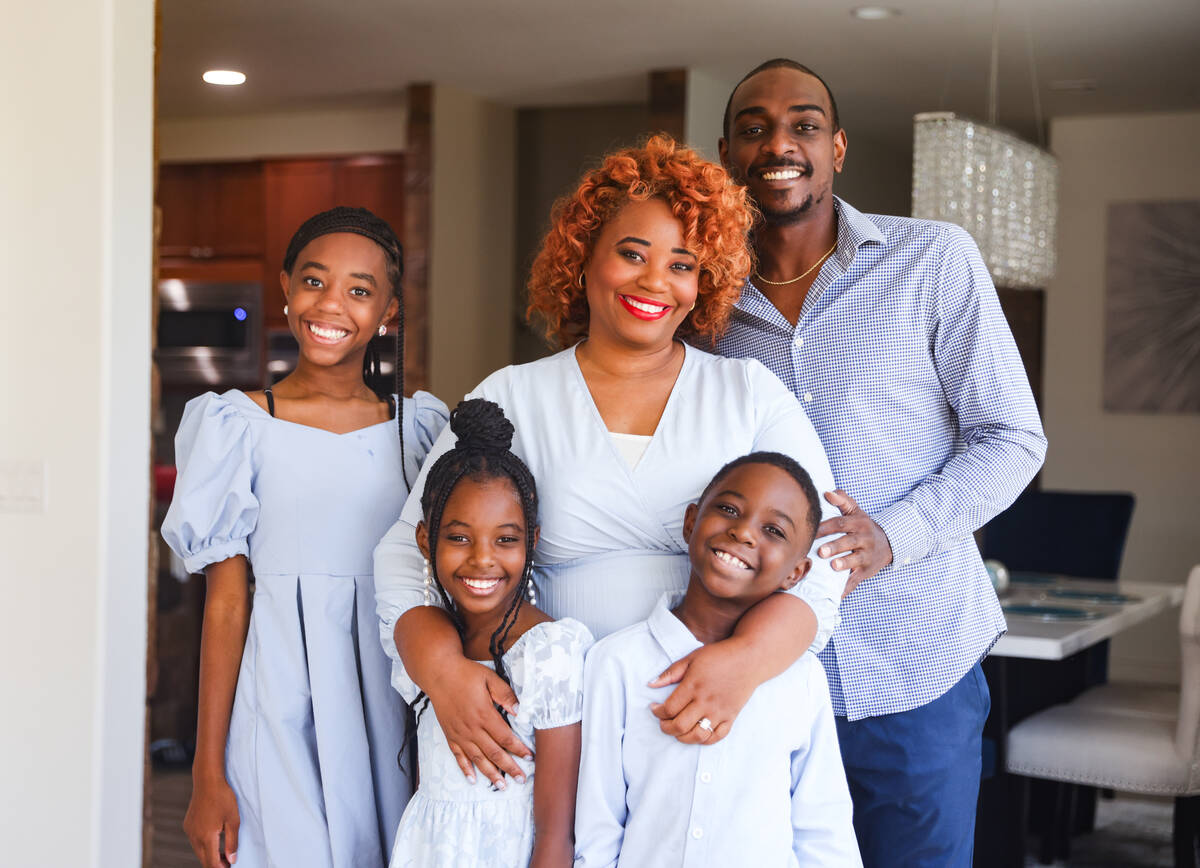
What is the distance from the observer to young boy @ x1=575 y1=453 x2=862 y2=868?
1.41 meters

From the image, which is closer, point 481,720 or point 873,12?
point 481,720

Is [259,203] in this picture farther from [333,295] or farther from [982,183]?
[333,295]

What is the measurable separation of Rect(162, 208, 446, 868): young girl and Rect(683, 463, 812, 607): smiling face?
1.61ft

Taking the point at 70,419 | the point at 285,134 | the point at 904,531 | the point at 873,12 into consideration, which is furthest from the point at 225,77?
the point at 904,531

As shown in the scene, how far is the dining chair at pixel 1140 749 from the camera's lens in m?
3.13

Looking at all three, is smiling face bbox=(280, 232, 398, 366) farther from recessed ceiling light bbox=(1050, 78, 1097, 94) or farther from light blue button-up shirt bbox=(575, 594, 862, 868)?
recessed ceiling light bbox=(1050, 78, 1097, 94)

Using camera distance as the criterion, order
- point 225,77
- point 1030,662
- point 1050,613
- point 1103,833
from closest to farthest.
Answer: point 1050,613, point 1030,662, point 1103,833, point 225,77

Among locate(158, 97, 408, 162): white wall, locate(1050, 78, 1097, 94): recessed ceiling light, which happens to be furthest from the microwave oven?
locate(1050, 78, 1097, 94): recessed ceiling light

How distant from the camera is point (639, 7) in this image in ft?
14.5

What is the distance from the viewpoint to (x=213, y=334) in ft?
21.2

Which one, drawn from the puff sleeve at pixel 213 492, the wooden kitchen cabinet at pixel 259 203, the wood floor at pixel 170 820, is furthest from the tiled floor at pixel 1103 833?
the wooden kitchen cabinet at pixel 259 203

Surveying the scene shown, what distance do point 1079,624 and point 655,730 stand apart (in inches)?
89.7

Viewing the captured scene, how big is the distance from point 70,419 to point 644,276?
176cm

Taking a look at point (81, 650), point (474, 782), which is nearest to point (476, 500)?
point (474, 782)
